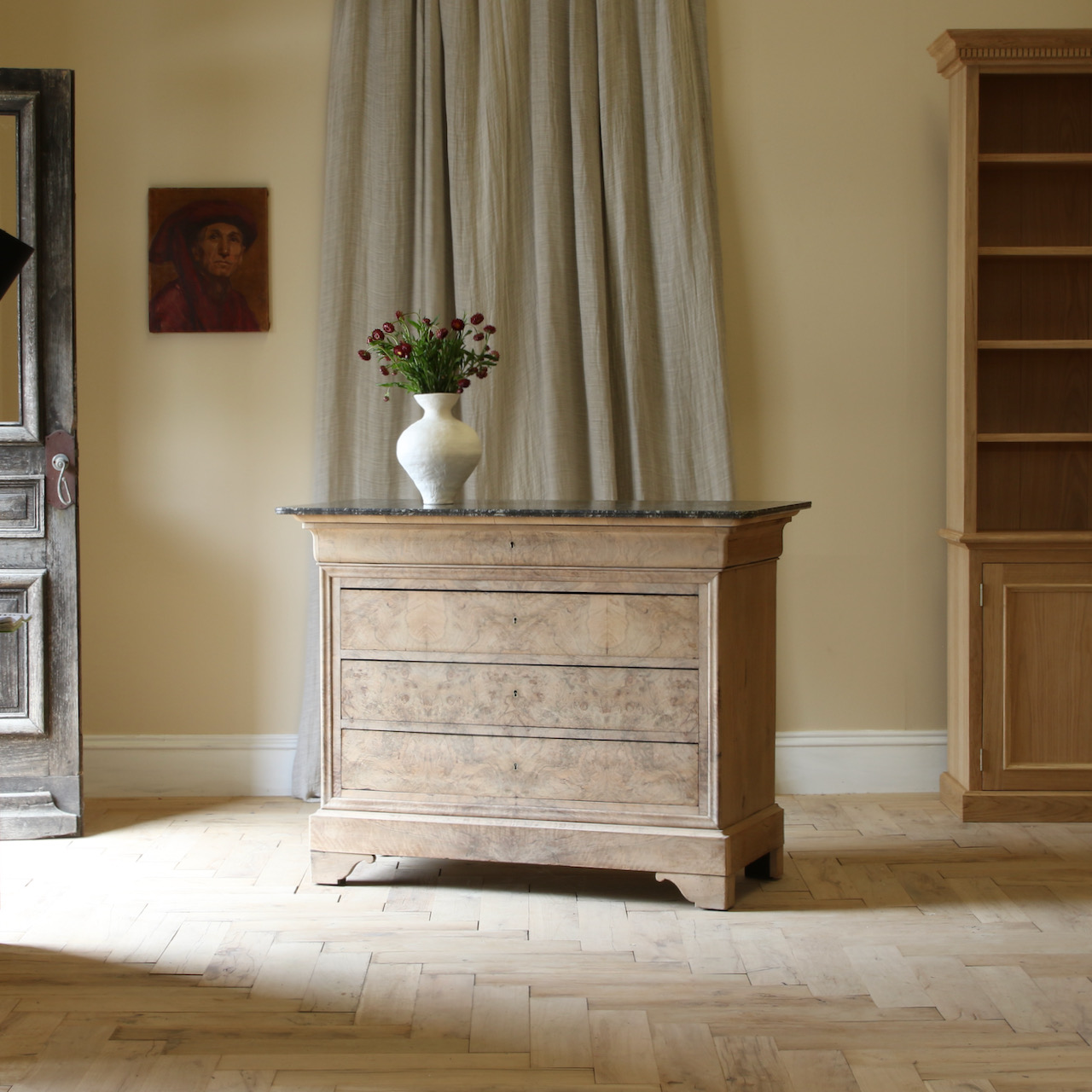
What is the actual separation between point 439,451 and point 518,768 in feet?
2.59

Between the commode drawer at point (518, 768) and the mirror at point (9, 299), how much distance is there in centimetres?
141

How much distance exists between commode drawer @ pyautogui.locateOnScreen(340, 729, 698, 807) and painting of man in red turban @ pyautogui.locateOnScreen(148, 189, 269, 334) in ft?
5.10

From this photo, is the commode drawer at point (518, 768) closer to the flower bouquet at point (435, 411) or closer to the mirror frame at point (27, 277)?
the flower bouquet at point (435, 411)

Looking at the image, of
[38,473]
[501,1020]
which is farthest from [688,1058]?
[38,473]

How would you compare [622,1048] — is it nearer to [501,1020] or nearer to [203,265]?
[501,1020]

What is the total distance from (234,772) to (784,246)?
242 centimetres

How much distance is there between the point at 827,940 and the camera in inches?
98.7

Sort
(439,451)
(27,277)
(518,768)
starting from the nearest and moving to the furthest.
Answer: (518,768), (439,451), (27,277)

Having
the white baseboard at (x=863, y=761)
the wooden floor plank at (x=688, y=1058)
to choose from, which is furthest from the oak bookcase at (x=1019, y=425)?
the wooden floor plank at (x=688, y=1058)

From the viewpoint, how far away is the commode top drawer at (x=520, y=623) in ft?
8.80

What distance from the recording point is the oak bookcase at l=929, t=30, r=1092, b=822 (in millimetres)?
3367

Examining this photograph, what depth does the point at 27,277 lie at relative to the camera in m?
3.27

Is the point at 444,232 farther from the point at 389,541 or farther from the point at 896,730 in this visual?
the point at 896,730

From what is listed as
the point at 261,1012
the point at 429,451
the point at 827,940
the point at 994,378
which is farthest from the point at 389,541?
the point at 994,378
